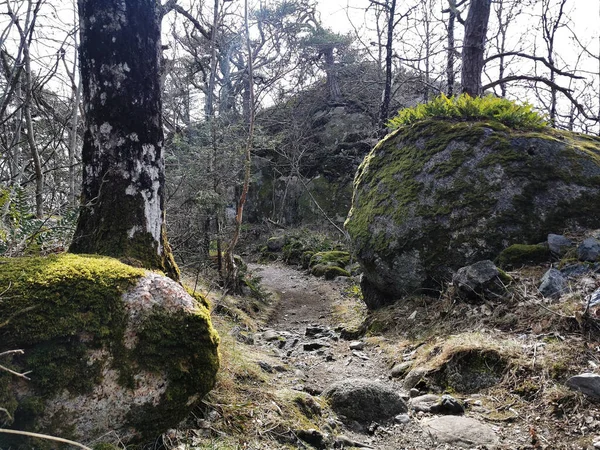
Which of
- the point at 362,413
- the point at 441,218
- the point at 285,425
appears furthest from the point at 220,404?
the point at 441,218

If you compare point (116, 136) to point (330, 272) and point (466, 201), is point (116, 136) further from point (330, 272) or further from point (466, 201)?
point (330, 272)

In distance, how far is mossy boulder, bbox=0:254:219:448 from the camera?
6.22 feet

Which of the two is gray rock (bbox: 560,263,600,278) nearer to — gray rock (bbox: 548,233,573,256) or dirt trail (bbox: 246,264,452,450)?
gray rock (bbox: 548,233,573,256)

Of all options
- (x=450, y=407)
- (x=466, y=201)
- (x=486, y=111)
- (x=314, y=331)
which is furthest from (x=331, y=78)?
(x=450, y=407)

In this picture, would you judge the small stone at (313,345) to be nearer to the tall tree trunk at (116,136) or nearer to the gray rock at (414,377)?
the gray rock at (414,377)

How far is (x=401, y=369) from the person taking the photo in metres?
4.22

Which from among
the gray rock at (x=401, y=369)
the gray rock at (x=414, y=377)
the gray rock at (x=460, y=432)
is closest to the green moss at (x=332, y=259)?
the gray rock at (x=401, y=369)

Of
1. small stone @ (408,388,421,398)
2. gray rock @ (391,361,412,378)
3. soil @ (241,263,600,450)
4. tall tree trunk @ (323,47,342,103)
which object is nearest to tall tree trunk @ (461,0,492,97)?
soil @ (241,263,600,450)

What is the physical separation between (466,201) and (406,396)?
3.16 meters

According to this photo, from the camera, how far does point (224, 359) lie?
3.25 meters

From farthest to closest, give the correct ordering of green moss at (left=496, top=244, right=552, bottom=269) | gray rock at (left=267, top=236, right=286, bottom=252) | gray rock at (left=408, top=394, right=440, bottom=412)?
gray rock at (left=267, top=236, right=286, bottom=252) → green moss at (left=496, top=244, right=552, bottom=269) → gray rock at (left=408, top=394, right=440, bottom=412)

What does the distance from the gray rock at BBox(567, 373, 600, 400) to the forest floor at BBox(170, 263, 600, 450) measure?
0.17ft

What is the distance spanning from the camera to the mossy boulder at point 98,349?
6.22 ft

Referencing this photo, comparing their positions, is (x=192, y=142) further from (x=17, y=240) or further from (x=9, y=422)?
(x=9, y=422)
